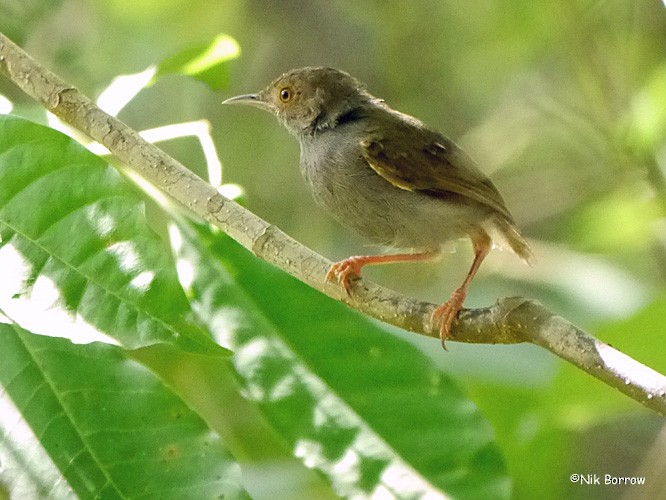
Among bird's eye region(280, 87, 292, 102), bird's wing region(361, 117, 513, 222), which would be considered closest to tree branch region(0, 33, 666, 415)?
bird's wing region(361, 117, 513, 222)

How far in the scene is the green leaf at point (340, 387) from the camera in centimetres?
295

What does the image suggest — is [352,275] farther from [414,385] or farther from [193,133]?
[193,133]

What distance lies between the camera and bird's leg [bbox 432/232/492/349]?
2.71 metres

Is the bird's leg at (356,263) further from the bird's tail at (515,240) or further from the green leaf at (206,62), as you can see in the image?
the green leaf at (206,62)

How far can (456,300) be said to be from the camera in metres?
3.51

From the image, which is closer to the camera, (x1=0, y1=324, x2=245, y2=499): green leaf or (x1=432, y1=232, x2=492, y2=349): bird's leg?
(x1=0, y1=324, x2=245, y2=499): green leaf

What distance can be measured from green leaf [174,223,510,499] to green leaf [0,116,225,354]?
0.84 metres

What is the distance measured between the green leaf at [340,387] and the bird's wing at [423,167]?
933 mm

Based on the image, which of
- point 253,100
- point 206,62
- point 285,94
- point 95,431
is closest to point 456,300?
point 206,62

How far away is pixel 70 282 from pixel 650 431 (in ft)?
19.2

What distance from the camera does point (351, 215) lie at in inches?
156

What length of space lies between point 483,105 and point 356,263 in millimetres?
4453

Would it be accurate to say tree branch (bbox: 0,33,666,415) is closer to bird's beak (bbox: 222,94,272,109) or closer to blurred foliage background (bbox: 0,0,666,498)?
bird's beak (bbox: 222,94,272,109)

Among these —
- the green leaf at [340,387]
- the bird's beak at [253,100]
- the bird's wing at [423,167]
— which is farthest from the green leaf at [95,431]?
the bird's beak at [253,100]
